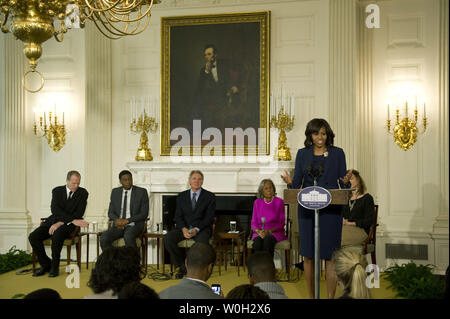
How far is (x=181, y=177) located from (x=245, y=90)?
5.31ft

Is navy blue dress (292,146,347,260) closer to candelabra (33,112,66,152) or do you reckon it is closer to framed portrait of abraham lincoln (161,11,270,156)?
framed portrait of abraham lincoln (161,11,270,156)

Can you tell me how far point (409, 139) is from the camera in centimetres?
708

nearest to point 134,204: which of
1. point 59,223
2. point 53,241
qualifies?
point 59,223

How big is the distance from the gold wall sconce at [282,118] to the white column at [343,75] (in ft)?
1.92

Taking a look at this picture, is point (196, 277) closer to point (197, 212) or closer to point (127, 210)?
point (197, 212)

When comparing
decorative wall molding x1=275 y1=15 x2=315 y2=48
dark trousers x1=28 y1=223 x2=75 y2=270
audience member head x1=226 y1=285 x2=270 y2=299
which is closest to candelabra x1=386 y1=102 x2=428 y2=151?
decorative wall molding x1=275 y1=15 x2=315 y2=48

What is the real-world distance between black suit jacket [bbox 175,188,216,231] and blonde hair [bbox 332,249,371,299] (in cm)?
391

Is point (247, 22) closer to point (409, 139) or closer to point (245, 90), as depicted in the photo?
point (245, 90)

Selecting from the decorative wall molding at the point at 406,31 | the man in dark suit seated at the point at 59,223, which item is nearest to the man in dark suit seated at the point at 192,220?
the man in dark suit seated at the point at 59,223

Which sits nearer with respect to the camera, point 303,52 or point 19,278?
point 19,278

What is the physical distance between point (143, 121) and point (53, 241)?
227 cm

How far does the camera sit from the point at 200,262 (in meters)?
3.01

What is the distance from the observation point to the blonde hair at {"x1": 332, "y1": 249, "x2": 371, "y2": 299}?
2.43 m
